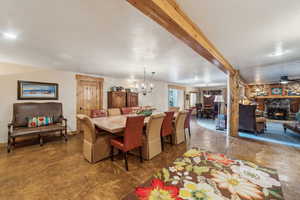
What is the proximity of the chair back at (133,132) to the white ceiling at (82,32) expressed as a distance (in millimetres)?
1441

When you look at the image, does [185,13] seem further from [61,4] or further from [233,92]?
[233,92]

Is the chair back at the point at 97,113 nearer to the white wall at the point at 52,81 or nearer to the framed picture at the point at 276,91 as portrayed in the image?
the white wall at the point at 52,81

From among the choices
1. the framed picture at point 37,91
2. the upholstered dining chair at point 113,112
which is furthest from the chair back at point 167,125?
the framed picture at point 37,91

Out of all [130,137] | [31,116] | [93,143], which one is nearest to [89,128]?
[93,143]

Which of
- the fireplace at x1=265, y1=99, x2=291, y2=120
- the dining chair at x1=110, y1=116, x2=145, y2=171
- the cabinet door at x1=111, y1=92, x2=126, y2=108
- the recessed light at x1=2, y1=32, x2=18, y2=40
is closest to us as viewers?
the recessed light at x1=2, y1=32, x2=18, y2=40

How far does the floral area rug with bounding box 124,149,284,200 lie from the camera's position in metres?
1.63

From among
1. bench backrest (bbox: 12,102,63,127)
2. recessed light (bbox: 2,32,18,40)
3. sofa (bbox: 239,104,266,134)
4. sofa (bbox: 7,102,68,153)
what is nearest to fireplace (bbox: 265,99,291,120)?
sofa (bbox: 239,104,266,134)

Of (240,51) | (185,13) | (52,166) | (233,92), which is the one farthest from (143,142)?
(233,92)

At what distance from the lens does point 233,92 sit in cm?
425

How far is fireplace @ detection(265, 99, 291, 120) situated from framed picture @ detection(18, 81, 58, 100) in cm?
1163

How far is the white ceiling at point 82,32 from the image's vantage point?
1362 mm

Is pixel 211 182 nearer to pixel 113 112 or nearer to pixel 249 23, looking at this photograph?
pixel 249 23

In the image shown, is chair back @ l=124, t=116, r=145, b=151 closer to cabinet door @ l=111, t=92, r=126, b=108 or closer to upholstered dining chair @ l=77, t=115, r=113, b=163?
upholstered dining chair @ l=77, t=115, r=113, b=163

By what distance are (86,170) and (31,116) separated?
113 inches
